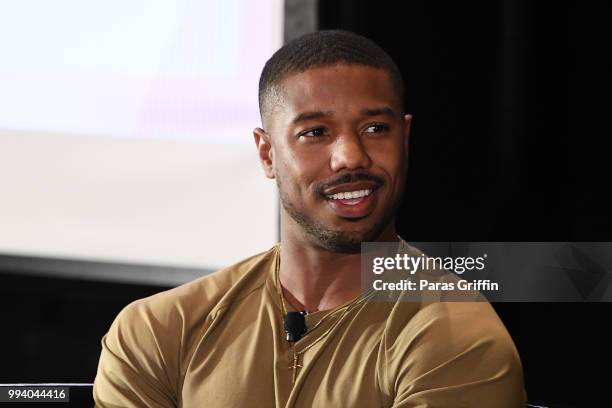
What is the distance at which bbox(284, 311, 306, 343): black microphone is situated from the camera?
5.50ft

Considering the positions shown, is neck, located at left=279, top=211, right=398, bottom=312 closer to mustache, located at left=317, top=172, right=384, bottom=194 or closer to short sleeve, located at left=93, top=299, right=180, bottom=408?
mustache, located at left=317, top=172, right=384, bottom=194

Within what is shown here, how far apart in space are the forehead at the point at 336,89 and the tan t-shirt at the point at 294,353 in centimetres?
30

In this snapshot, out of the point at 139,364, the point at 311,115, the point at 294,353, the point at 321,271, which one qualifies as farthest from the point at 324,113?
the point at 139,364

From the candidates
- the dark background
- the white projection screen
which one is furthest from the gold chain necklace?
the white projection screen

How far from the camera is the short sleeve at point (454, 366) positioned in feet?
5.25

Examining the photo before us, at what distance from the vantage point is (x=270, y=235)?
107 inches

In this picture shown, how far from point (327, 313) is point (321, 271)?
0.07 meters

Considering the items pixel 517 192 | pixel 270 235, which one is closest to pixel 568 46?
pixel 517 192

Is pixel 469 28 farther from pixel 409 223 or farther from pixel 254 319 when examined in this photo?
pixel 254 319

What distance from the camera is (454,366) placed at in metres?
1.61

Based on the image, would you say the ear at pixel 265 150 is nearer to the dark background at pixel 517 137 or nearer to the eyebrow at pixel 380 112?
the eyebrow at pixel 380 112
